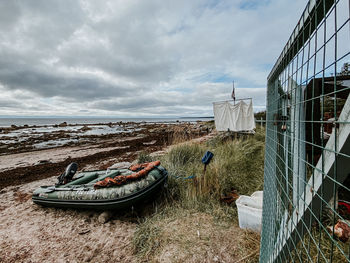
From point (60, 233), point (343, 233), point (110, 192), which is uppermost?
point (343, 233)

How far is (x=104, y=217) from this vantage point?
3486mm

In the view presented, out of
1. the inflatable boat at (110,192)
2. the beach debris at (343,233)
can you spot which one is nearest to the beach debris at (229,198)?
the inflatable boat at (110,192)

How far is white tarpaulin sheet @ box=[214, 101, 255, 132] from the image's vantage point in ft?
37.6

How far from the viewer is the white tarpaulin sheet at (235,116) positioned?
11445 mm

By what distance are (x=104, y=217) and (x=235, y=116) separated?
10.2 m

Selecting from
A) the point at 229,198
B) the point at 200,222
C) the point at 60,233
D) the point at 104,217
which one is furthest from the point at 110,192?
the point at 229,198

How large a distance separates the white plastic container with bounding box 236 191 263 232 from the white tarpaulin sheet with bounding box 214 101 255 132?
30.4 feet

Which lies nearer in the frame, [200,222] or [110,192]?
[200,222]

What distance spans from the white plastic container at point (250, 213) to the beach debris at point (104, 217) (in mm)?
2572

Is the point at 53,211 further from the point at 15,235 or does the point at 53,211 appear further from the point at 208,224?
the point at 208,224

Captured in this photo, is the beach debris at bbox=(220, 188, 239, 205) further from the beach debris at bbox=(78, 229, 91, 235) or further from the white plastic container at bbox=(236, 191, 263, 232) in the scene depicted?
the beach debris at bbox=(78, 229, 91, 235)

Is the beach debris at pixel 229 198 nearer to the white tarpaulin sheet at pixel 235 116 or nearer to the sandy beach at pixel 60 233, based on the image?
the sandy beach at pixel 60 233

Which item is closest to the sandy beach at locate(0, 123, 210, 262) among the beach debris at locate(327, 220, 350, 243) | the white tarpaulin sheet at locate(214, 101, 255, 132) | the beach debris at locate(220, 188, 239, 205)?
the beach debris at locate(220, 188, 239, 205)

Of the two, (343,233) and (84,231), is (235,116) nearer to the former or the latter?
(343,233)
